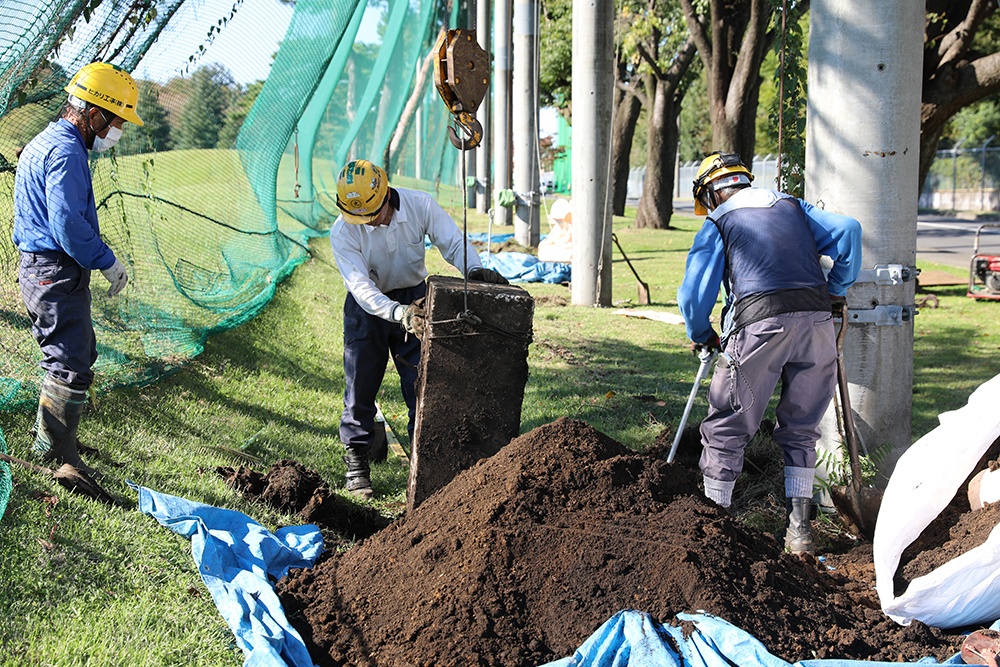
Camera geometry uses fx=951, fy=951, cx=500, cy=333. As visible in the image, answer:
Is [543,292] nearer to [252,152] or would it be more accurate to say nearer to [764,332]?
[252,152]

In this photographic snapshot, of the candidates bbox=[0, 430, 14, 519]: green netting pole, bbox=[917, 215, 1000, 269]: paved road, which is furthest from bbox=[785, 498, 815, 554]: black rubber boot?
bbox=[917, 215, 1000, 269]: paved road

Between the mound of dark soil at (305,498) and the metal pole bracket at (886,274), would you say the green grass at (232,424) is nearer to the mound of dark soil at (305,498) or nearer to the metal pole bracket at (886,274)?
the mound of dark soil at (305,498)

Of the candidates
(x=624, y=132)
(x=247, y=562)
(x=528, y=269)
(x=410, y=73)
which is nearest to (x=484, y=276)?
(x=247, y=562)

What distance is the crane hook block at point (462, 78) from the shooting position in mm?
3971

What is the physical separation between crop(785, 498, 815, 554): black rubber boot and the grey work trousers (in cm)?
18

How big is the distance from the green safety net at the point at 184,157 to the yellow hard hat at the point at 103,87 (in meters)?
0.31

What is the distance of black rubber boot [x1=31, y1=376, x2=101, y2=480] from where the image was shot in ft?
14.4

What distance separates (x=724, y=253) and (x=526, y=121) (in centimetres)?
1266

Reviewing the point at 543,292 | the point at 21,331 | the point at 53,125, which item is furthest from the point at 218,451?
the point at 543,292

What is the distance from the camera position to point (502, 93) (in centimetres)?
1953

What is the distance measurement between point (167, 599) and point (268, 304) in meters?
5.53

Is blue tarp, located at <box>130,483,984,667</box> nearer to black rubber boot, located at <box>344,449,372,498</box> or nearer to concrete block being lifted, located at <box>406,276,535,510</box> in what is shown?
concrete block being lifted, located at <box>406,276,535,510</box>

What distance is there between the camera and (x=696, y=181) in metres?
4.52

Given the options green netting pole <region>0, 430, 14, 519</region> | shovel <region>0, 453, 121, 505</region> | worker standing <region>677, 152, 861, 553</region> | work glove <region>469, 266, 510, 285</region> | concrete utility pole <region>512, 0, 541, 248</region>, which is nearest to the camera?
green netting pole <region>0, 430, 14, 519</region>
